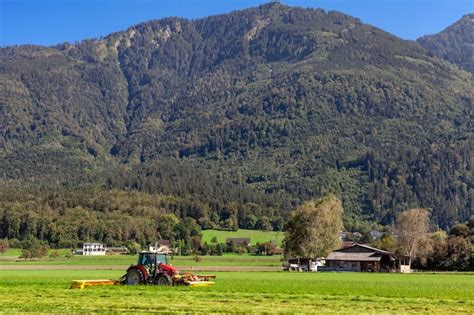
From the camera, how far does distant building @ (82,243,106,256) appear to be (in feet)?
527

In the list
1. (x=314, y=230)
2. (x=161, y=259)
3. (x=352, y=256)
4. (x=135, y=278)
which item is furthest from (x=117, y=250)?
(x=135, y=278)

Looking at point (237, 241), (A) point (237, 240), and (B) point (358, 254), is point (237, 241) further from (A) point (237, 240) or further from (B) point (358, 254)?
(B) point (358, 254)

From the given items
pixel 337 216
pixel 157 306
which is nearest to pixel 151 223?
pixel 337 216

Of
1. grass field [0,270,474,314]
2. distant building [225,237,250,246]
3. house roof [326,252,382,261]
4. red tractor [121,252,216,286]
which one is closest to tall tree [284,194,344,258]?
house roof [326,252,382,261]

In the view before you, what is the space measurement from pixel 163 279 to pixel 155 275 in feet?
3.40

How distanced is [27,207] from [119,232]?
32.5 meters

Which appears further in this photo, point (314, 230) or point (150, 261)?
point (314, 230)

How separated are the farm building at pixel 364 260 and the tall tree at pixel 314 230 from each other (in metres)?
2.43

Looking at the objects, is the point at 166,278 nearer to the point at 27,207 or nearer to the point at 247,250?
the point at 247,250

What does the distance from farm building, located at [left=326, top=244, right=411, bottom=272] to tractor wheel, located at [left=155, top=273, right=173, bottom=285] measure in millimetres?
62868

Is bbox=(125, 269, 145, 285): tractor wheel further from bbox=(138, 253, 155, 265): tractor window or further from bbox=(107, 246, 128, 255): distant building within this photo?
bbox=(107, 246, 128, 255): distant building

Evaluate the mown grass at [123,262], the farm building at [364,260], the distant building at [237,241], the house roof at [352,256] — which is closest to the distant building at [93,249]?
the mown grass at [123,262]

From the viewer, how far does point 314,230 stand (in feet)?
333

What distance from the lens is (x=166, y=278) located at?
137ft
